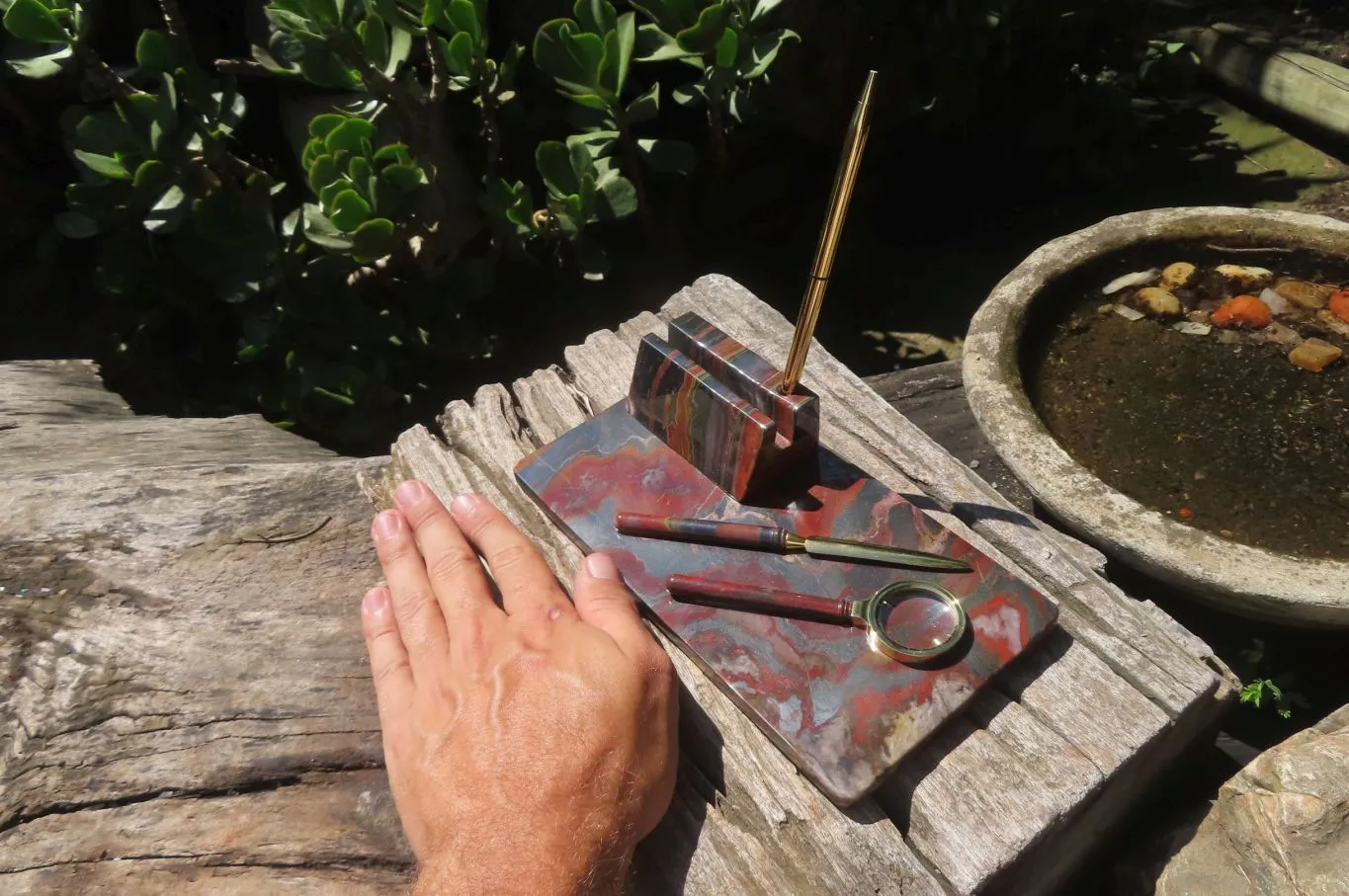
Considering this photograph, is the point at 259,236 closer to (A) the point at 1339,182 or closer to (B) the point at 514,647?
(B) the point at 514,647

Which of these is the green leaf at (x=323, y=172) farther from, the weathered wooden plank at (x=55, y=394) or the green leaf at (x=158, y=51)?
the weathered wooden plank at (x=55, y=394)

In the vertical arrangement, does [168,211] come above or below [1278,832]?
above

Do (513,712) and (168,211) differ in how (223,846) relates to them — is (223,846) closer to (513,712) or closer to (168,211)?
(513,712)

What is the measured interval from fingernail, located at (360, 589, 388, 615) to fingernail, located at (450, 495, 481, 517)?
154 mm

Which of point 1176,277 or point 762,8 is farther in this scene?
point 762,8

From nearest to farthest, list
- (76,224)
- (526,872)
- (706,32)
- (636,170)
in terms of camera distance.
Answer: (526,872), (706,32), (76,224), (636,170)

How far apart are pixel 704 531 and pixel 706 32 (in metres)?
1.18

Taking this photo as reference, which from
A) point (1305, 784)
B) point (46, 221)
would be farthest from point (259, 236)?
point (1305, 784)

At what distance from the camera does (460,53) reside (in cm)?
203

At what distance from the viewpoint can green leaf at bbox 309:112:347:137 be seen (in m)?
1.94

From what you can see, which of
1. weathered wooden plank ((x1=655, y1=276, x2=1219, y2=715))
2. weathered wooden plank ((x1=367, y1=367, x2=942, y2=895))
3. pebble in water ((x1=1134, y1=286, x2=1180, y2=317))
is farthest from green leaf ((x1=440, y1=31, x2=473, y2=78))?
pebble in water ((x1=1134, y1=286, x2=1180, y2=317))

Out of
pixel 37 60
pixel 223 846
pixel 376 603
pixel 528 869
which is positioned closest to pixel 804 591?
pixel 528 869

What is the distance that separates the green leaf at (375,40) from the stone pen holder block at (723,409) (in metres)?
0.95

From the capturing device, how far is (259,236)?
2.21 metres
